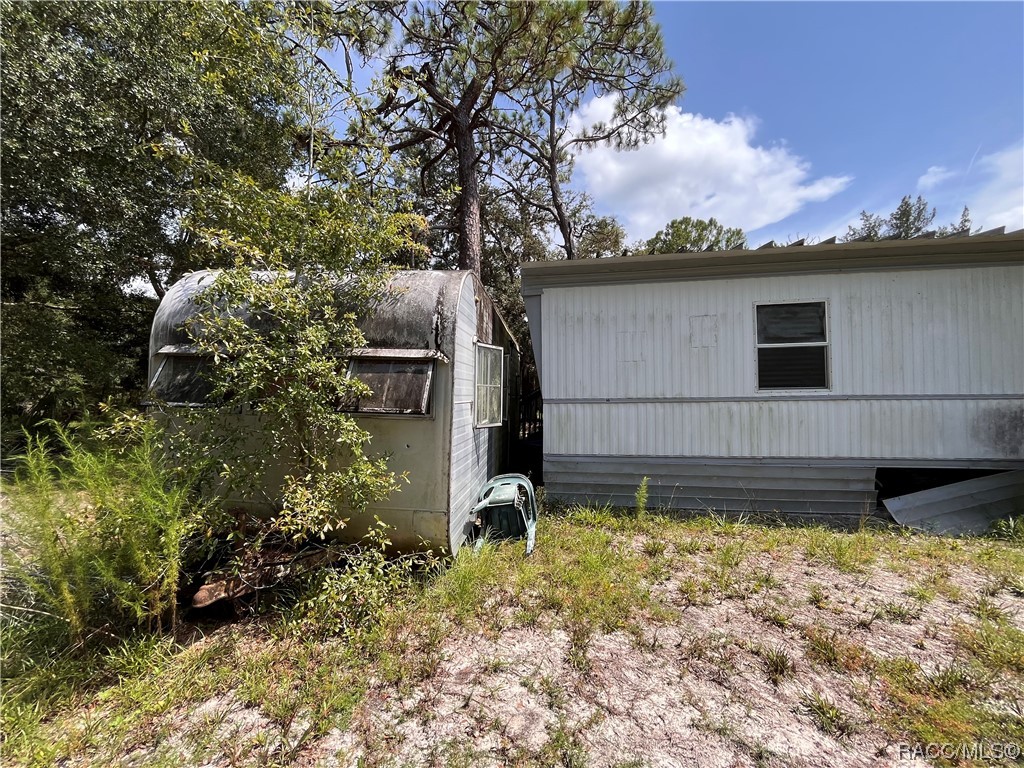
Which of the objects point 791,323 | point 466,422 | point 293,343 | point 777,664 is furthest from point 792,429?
point 293,343

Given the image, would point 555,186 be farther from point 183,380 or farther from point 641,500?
point 183,380

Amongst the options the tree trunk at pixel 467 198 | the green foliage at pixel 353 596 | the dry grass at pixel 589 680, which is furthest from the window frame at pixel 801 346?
the tree trunk at pixel 467 198

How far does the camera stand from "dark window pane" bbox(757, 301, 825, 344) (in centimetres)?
521

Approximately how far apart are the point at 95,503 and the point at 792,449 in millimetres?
Answer: 6780

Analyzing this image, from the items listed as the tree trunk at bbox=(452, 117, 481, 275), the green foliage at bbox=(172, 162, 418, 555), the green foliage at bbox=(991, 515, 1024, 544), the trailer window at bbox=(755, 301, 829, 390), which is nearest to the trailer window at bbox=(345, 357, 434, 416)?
the green foliage at bbox=(172, 162, 418, 555)

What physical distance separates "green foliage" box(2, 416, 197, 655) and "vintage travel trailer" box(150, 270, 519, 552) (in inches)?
33.9

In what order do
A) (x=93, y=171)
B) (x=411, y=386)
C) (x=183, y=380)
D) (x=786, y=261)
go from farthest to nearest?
1. (x=93, y=171)
2. (x=786, y=261)
3. (x=183, y=380)
4. (x=411, y=386)

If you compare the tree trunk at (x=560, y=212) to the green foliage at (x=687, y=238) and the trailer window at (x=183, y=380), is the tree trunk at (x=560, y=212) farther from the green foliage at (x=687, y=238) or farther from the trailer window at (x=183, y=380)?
the trailer window at (x=183, y=380)

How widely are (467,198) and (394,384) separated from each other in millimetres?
7520

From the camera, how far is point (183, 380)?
11.4 feet

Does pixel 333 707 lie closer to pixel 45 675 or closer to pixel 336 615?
pixel 336 615

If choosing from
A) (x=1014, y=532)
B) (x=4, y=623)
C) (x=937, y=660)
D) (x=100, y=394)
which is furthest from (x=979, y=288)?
(x=100, y=394)

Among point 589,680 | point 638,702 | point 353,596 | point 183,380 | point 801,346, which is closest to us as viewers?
point 638,702

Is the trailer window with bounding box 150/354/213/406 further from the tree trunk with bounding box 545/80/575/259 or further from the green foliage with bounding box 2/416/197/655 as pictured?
the tree trunk with bounding box 545/80/575/259
